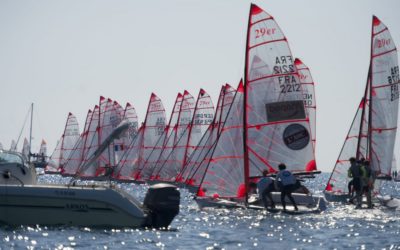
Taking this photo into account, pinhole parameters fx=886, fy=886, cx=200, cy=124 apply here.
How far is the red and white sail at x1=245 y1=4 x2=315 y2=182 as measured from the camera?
3584 centimetres


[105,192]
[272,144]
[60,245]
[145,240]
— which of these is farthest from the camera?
[272,144]

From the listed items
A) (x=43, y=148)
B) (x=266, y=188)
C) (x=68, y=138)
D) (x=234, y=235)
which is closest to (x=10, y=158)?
(x=234, y=235)

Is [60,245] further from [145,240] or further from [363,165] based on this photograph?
[363,165]

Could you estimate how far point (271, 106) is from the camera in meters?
35.8

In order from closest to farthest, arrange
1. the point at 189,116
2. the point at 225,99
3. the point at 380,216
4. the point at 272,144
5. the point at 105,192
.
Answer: the point at 105,192 < the point at 380,216 < the point at 272,144 < the point at 225,99 < the point at 189,116

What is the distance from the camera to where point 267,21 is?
36281 mm

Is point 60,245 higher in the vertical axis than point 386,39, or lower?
lower

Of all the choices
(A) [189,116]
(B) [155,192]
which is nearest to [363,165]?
(B) [155,192]

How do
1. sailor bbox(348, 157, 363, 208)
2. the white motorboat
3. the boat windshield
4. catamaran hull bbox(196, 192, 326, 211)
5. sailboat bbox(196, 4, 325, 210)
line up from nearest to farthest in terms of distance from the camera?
the white motorboat → the boat windshield → catamaran hull bbox(196, 192, 326, 211) → sailboat bbox(196, 4, 325, 210) → sailor bbox(348, 157, 363, 208)

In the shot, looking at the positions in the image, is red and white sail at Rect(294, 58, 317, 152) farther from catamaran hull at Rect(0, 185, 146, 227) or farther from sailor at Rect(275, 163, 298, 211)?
catamaran hull at Rect(0, 185, 146, 227)

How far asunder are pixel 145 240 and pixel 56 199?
10.2ft

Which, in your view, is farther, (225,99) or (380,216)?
(225,99)

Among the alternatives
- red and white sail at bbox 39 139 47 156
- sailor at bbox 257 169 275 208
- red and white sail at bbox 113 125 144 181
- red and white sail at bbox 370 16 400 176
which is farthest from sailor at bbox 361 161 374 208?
red and white sail at bbox 39 139 47 156

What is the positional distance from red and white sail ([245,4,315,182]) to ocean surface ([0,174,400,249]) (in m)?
4.46
